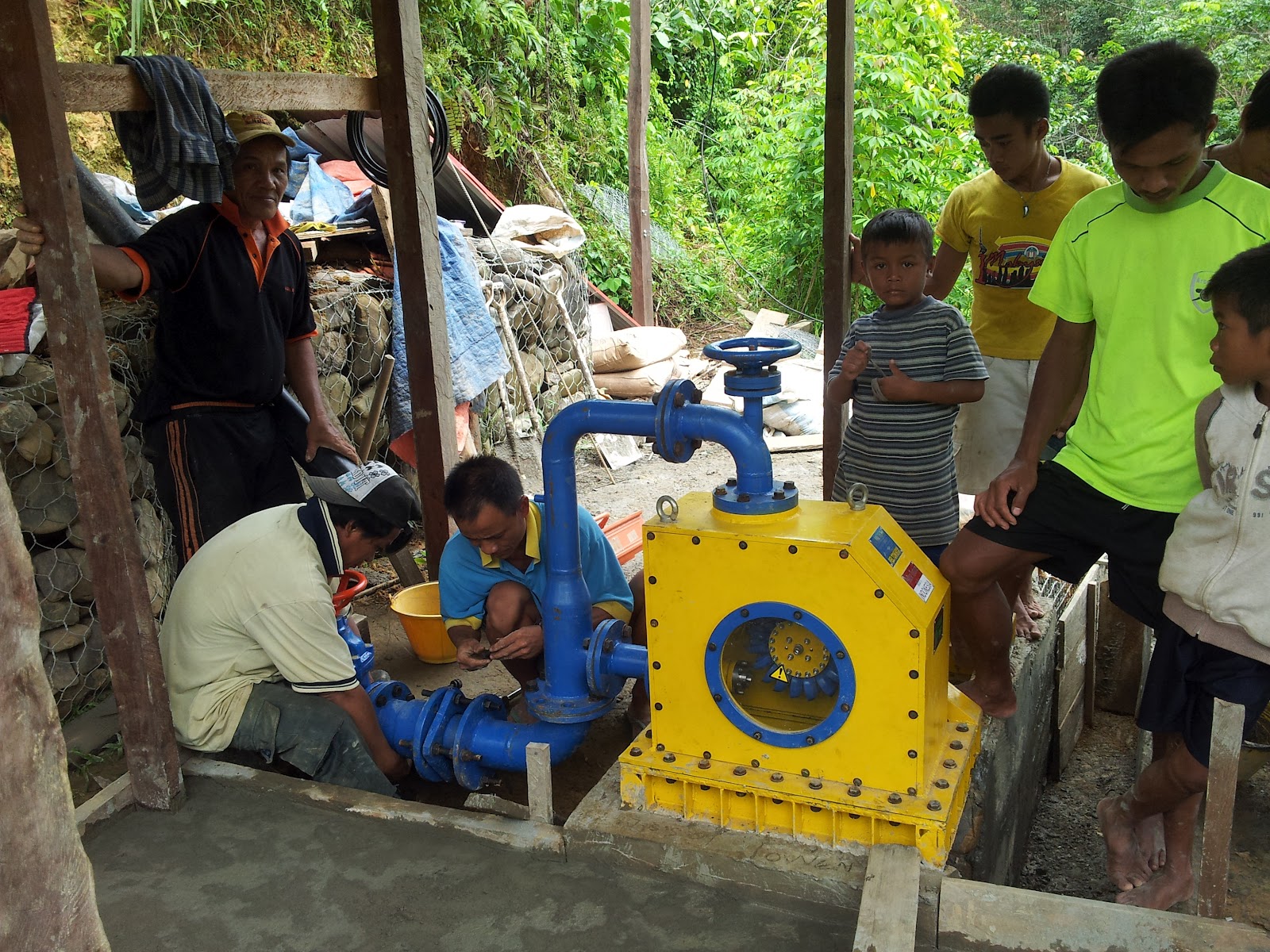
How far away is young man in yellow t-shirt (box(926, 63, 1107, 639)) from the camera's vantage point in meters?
3.21

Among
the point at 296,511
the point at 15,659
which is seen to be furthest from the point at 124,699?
the point at 15,659

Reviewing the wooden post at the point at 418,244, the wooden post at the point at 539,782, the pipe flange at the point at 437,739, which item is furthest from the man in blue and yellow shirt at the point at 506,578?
the wooden post at the point at 418,244

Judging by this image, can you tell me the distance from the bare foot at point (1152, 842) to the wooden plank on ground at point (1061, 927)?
24.6 inches

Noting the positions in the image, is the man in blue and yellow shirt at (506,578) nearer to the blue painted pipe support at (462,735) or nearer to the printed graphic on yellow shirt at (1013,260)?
the blue painted pipe support at (462,735)

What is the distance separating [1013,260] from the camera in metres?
3.45

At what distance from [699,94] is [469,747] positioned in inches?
529

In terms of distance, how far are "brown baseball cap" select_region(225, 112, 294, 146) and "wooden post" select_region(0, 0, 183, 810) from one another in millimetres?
946

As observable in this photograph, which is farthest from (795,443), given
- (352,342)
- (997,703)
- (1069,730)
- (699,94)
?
(699,94)

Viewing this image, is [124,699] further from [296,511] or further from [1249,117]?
[1249,117]

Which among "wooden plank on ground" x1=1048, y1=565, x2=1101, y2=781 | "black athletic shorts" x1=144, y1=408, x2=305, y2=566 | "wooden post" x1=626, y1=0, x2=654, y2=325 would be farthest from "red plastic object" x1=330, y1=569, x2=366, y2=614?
"wooden post" x1=626, y1=0, x2=654, y2=325

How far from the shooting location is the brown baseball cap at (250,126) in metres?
3.42

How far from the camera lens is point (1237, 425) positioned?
7.05ft

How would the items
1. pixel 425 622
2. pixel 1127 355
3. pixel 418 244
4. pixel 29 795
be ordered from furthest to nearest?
1. pixel 425 622
2. pixel 418 244
3. pixel 1127 355
4. pixel 29 795

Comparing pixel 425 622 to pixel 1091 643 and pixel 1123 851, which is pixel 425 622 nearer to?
pixel 1123 851
